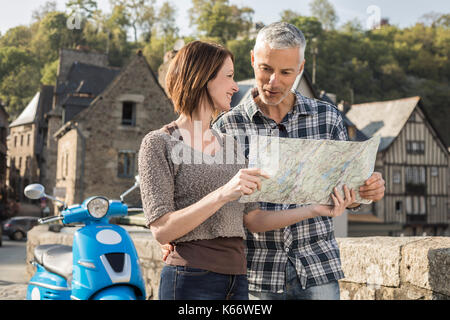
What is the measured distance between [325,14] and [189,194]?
6071 centimetres

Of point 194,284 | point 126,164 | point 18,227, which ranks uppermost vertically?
point 126,164

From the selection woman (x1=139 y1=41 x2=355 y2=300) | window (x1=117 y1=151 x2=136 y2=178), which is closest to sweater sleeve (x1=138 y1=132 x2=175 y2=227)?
woman (x1=139 y1=41 x2=355 y2=300)

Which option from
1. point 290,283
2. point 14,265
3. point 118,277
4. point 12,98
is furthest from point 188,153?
point 12,98

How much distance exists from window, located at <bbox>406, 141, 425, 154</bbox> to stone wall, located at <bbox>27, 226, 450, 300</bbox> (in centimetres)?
3478

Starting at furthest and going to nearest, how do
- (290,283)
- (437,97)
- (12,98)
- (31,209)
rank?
1. (437,97)
2. (31,209)
3. (12,98)
4. (290,283)

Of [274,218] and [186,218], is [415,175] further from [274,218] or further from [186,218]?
[186,218]

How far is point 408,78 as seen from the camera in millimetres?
59625

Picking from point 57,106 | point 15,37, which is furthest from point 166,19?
point 15,37

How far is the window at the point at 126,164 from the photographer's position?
76.0 ft

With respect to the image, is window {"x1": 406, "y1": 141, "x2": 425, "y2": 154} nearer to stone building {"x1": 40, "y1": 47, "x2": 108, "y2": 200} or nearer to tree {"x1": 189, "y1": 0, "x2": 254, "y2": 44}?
tree {"x1": 189, "y1": 0, "x2": 254, "y2": 44}

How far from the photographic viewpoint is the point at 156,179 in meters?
1.86

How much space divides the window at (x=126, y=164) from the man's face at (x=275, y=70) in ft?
69.6

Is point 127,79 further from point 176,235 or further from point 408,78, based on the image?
point 408,78

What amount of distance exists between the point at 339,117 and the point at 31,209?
41867mm
